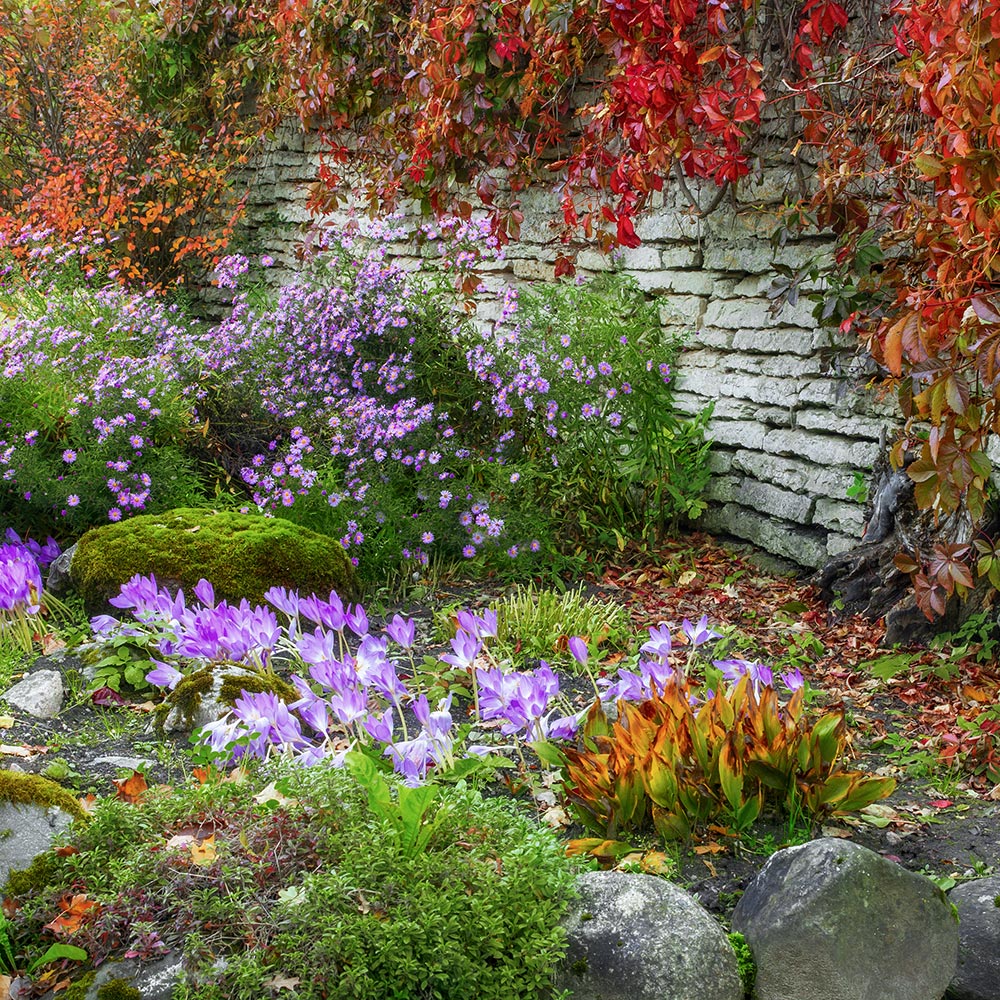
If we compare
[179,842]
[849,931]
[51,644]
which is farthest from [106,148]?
[849,931]

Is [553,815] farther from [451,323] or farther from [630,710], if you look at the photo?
[451,323]

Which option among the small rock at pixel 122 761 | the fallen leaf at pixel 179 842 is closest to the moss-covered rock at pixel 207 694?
the small rock at pixel 122 761

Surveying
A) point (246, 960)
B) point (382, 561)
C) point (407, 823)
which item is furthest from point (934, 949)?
point (382, 561)

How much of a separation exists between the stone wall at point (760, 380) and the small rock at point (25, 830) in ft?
11.0

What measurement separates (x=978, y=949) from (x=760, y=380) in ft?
10.5

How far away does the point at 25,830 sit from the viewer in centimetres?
227

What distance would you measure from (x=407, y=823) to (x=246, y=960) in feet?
1.15

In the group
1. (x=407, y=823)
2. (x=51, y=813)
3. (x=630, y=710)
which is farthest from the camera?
(x=630, y=710)

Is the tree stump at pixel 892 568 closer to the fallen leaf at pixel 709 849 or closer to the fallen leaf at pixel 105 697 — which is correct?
the fallen leaf at pixel 709 849

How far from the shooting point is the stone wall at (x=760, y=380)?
4.68 metres

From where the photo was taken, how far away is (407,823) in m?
2.00

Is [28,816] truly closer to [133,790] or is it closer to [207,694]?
[133,790]

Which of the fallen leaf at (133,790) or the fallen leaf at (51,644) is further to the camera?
Result: the fallen leaf at (51,644)

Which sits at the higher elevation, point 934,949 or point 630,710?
point 630,710
